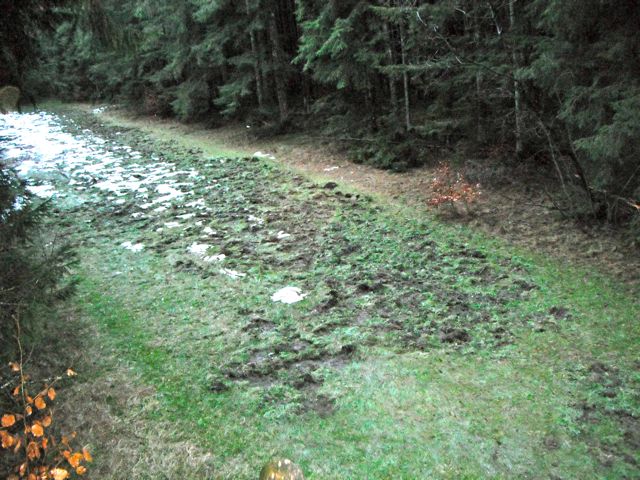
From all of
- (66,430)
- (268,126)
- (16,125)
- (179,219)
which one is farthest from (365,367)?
(16,125)

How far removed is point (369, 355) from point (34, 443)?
10.9 feet

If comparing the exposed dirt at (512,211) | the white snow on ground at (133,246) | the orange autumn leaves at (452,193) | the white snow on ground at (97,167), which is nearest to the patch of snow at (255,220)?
the white snow on ground at (97,167)

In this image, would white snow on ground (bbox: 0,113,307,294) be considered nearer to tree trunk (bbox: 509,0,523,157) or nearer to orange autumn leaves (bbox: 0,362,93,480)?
orange autumn leaves (bbox: 0,362,93,480)

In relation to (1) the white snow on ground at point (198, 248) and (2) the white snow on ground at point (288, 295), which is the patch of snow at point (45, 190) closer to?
(1) the white snow on ground at point (198, 248)

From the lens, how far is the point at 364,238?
8.14 meters

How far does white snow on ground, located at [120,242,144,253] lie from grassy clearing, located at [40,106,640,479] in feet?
0.52

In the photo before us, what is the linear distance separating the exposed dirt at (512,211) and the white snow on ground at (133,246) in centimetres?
458

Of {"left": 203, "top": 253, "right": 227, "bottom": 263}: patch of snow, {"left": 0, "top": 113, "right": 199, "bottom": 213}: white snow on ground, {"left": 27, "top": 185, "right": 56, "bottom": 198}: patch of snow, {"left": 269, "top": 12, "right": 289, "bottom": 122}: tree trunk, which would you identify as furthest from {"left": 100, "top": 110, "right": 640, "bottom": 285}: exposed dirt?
{"left": 27, "top": 185, "right": 56, "bottom": 198}: patch of snow

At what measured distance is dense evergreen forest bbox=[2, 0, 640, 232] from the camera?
21.6 feet

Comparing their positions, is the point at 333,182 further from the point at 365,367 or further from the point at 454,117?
the point at 365,367

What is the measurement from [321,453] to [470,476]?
110 cm

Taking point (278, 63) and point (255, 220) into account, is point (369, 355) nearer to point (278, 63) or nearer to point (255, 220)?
point (255, 220)

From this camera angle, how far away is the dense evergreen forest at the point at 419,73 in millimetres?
6594

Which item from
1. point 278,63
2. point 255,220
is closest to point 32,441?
point 255,220
